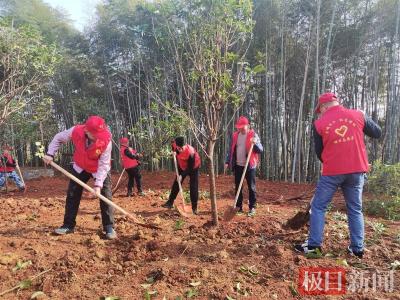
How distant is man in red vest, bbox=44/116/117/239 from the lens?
12.3 ft

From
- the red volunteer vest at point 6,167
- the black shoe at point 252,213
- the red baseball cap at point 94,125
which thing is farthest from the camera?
the red volunteer vest at point 6,167

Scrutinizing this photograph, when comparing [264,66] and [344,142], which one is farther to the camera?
[264,66]

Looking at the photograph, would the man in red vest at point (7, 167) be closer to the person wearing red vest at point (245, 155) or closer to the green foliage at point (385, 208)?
the person wearing red vest at point (245, 155)

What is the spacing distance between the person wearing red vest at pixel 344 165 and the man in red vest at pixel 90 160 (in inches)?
86.7

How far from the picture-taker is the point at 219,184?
957cm

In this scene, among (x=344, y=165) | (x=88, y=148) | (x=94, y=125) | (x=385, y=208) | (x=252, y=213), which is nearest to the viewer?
(x=344, y=165)

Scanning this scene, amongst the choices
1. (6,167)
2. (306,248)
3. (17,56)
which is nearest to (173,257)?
(306,248)

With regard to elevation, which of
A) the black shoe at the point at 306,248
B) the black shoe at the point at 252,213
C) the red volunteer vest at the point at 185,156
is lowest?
the black shoe at the point at 252,213

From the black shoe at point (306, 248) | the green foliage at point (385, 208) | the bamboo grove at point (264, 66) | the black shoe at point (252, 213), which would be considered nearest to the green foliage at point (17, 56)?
the bamboo grove at point (264, 66)

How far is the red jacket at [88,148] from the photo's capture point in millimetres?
3775

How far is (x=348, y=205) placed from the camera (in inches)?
126

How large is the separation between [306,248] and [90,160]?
2549 mm

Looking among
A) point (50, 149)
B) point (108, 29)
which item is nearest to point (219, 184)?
point (50, 149)

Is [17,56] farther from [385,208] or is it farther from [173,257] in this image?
[385,208]
